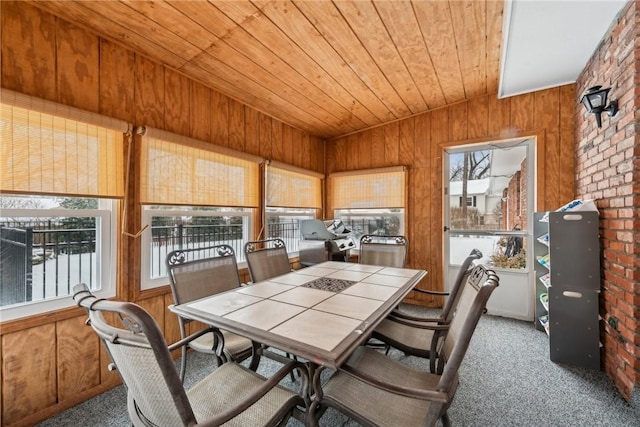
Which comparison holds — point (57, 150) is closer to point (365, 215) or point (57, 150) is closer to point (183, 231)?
point (183, 231)

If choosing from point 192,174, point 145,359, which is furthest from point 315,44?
point 145,359

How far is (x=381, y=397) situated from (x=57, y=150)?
7.83 ft

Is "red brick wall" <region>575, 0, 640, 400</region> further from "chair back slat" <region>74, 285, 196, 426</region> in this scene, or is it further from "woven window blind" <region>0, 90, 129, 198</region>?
"woven window blind" <region>0, 90, 129, 198</region>

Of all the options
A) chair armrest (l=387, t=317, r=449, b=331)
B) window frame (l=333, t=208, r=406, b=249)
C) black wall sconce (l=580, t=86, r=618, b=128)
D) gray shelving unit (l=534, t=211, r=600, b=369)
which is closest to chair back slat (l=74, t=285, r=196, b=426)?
chair armrest (l=387, t=317, r=449, b=331)

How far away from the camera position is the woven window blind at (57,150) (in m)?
1.56

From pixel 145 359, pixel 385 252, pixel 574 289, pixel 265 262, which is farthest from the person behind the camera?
pixel 385 252

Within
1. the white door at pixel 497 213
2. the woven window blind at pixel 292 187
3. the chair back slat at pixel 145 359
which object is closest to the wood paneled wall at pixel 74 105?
the woven window blind at pixel 292 187

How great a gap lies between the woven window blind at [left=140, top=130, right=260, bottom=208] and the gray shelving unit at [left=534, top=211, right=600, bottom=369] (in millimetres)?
2945

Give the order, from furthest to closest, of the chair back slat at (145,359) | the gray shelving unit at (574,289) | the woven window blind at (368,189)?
the woven window blind at (368,189) < the gray shelving unit at (574,289) < the chair back slat at (145,359)

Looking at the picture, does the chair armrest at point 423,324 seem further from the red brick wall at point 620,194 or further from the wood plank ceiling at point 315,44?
the wood plank ceiling at point 315,44

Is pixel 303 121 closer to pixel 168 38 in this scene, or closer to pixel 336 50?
pixel 336 50

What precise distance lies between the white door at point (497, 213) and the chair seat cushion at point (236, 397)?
116 inches

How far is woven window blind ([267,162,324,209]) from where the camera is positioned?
11.2 ft

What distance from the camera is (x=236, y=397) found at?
3.98 ft
